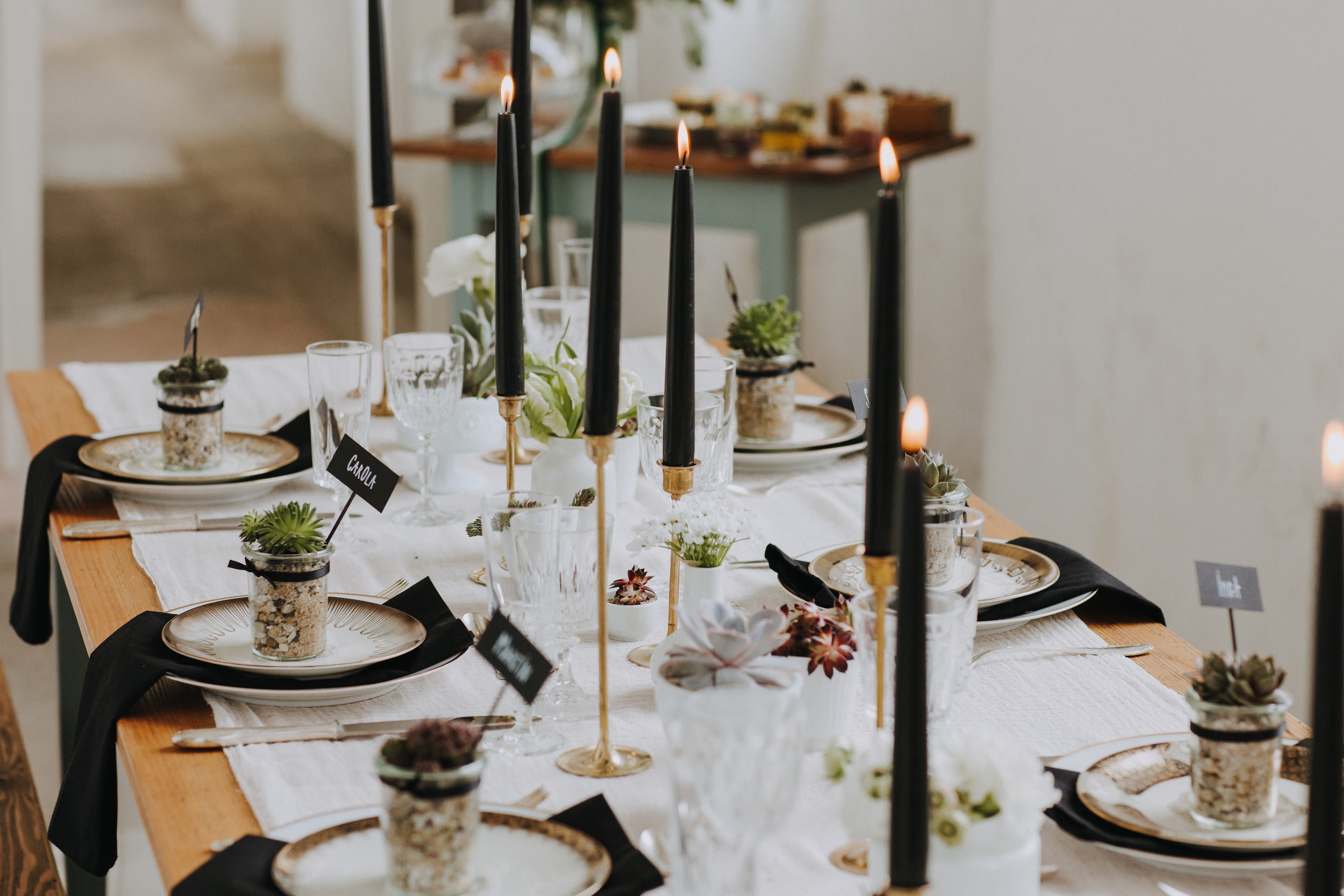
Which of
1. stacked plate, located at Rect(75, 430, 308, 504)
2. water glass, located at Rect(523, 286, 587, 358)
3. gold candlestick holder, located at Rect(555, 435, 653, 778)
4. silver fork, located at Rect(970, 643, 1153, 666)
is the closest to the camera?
gold candlestick holder, located at Rect(555, 435, 653, 778)

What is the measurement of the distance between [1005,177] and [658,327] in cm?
136

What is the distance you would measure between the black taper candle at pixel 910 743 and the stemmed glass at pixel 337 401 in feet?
3.00

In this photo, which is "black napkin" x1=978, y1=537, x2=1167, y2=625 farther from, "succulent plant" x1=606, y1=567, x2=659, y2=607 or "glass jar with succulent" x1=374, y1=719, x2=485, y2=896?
"glass jar with succulent" x1=374, y1=719, x2=485, y2=896

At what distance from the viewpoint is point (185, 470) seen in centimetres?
163

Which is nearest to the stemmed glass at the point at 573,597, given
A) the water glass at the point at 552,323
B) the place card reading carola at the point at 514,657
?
the place card reading carola at the point at 514,657

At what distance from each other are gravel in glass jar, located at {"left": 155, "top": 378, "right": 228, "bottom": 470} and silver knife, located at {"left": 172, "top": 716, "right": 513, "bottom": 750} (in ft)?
2.10

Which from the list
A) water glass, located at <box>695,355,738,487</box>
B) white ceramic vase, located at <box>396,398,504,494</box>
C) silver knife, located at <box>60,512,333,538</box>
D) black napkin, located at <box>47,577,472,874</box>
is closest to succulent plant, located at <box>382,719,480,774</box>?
black napkin, located at <box>47,577,472,874</box>

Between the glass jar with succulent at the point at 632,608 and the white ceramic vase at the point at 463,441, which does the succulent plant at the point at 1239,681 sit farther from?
the white ceramic vase at the point at 463,441

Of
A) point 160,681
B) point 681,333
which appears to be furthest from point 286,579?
point 681,333

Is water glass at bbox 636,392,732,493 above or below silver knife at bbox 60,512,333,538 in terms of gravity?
above

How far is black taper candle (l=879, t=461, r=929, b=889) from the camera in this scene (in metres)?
0.64

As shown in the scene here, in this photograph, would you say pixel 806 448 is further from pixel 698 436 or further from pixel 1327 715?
pixel 1327 715

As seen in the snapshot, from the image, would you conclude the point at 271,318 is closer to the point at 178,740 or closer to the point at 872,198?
the point at 872,198

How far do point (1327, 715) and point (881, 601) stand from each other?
29 cm
